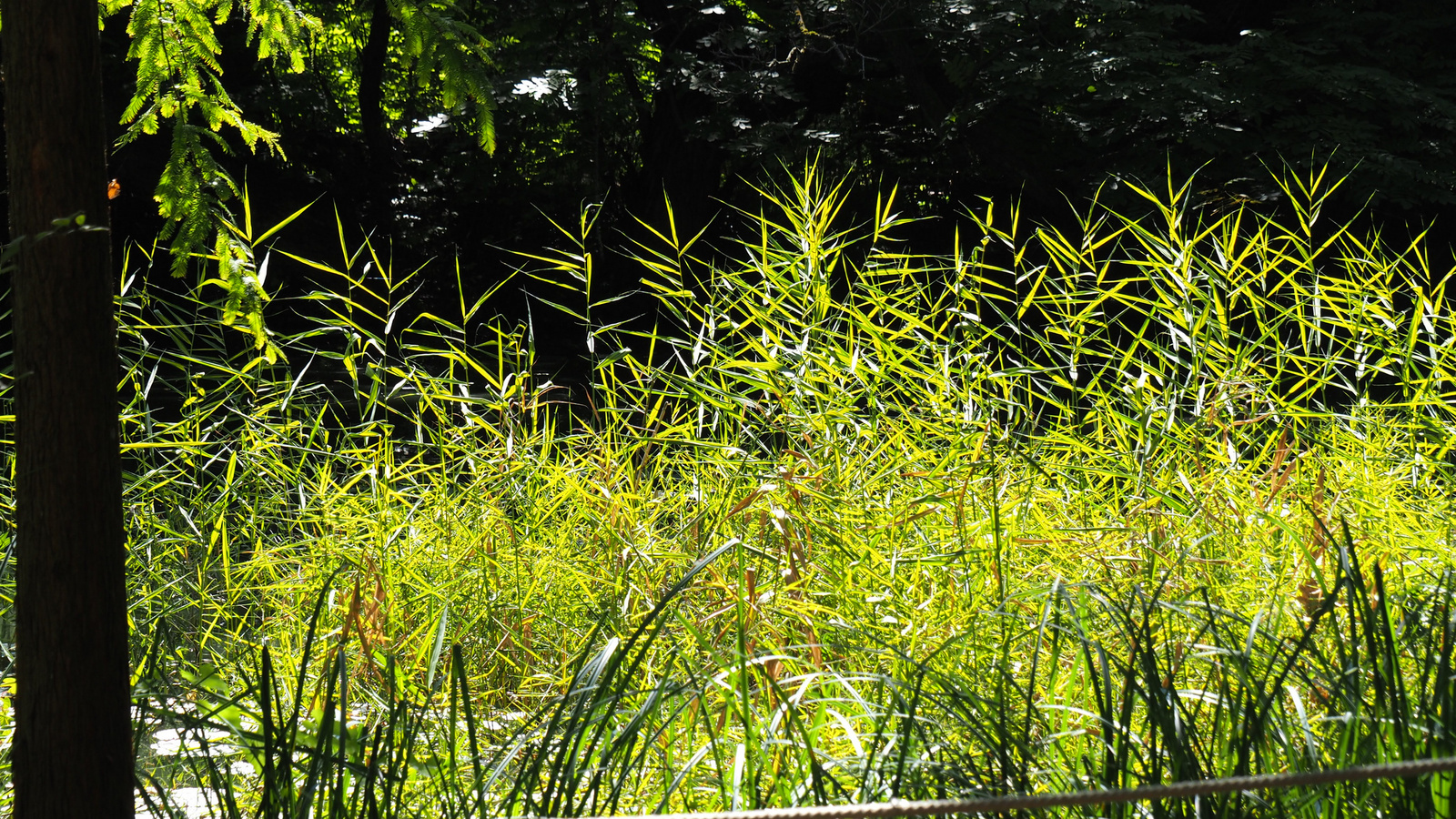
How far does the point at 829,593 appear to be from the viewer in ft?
8.93

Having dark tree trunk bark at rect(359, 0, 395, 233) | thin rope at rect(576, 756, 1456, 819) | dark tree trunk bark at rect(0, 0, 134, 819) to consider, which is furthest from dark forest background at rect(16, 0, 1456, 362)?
thin rope at rect(576, 756, 1456, 819)

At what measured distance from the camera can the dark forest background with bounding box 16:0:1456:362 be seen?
1003 cm

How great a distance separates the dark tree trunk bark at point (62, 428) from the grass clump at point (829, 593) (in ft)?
0.83

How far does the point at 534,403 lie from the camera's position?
3.59 metres

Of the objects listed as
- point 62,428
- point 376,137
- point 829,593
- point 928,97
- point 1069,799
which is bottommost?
point 1069,799

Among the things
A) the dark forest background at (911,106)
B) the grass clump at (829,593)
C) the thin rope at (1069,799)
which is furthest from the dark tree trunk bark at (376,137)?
the thin rope at (1069,799)

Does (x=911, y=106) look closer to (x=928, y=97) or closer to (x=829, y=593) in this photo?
(x=928, y=97)

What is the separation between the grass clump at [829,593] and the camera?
6.11 ft

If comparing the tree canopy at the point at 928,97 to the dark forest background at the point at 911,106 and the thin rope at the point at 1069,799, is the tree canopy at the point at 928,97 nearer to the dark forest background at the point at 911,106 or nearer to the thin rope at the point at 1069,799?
the dark forest background at the point at 911,106

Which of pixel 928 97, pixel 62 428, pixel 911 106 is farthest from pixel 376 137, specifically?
pixel 62 428

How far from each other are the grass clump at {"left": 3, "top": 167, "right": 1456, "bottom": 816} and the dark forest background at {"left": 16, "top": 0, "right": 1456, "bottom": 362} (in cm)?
494

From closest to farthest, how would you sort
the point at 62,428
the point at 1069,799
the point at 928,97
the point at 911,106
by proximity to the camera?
the point at 1069,799 < the point at 62,428 < the point at 928,97 < the point at 911,106

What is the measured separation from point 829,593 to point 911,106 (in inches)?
425

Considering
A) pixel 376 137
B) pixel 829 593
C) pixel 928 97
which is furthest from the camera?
pixel 376 137
